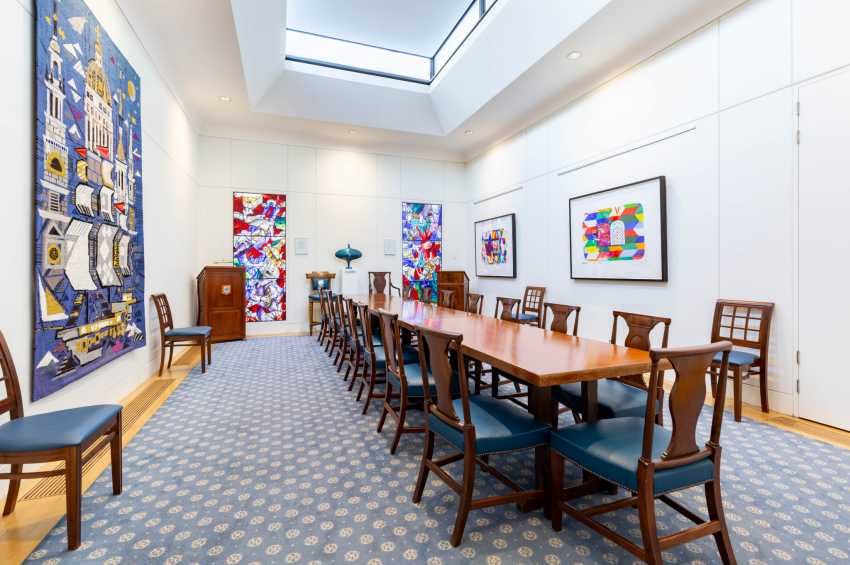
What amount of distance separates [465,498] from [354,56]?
6.66 m

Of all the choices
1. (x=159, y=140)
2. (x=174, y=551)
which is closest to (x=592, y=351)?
(x=174, y=551)

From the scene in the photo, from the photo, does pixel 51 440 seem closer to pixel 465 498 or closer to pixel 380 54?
pixel 465 498

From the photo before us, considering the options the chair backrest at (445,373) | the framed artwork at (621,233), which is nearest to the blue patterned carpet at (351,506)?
the chair backrest at (445,373)

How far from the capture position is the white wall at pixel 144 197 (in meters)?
2.16

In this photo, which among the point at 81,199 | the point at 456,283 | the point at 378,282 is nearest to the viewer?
the point at 81,199

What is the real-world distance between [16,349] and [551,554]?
2929 mm

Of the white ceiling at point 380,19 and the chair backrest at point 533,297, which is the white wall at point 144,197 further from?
the chair backrest at point 533,297

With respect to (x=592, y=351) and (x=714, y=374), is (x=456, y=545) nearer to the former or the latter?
(x=592, y=351)

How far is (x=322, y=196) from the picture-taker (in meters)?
7.90

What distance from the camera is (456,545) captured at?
1.73 meters

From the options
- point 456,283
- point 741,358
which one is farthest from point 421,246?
point 741,358

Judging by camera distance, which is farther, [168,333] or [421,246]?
[421,246]

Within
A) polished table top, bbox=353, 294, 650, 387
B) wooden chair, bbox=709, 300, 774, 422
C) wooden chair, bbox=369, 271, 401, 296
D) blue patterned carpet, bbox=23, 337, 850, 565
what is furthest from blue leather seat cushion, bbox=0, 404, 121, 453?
wooden chair, bbox=369, 271, 401, 296

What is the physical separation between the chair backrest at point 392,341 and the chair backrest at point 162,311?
10.3 feet
